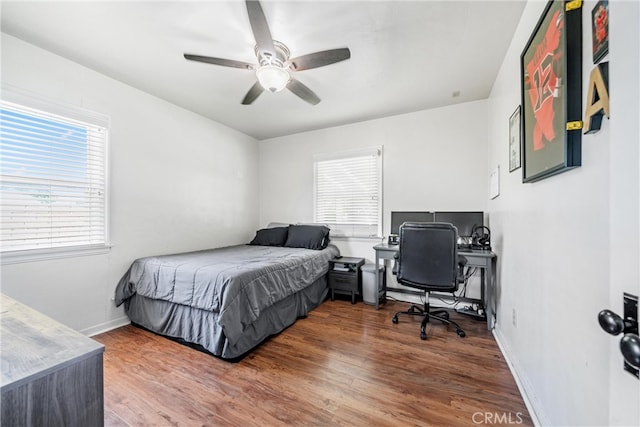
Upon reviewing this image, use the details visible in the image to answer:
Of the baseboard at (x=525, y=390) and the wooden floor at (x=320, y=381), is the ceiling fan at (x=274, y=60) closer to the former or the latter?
the wooden floor at (x=320, y=381)

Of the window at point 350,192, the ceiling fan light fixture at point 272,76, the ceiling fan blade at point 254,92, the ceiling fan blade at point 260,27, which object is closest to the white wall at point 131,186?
the ceiling fan blade at point 254,92

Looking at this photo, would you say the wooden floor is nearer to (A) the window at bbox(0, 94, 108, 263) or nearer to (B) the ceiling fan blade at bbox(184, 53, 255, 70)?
(A) the window at bbox(0, 94, 108, 263)

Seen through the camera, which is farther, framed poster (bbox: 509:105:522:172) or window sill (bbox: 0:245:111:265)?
window sill (bbox: 0:245:111:265)

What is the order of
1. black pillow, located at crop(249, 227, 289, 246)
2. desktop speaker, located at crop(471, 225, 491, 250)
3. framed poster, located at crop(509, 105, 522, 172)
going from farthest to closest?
black pillow, located at crop(249, 227, 289, 246), desktop speaker, located at crop(471, 225, 491, 250), framed poster, located at crop(509, 105, 522, 172)

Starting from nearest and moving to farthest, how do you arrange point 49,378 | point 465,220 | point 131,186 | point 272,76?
point 49,378 < point 272,76 < point 131,186 < point 465,220

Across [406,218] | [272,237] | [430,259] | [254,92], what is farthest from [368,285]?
[254,92]

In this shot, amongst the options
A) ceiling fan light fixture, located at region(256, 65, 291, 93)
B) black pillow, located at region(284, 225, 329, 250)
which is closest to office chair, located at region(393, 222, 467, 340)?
black pillow, located at region(284, 225, 329, 250)

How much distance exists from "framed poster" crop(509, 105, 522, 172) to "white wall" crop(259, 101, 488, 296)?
114 centimetres

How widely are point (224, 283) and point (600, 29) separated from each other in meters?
2.42

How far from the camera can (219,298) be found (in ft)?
6.62

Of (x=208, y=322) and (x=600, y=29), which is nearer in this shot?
(x=600, y=29)

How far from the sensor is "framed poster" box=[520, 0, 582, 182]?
105 cm

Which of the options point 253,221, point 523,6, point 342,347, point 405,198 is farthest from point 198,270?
point 523,6

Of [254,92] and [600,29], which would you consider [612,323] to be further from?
[254,92]
